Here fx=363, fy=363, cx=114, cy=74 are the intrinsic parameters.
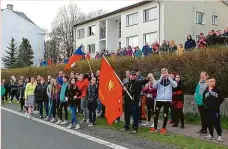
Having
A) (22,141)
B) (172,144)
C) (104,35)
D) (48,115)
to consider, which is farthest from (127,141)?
(104,35)

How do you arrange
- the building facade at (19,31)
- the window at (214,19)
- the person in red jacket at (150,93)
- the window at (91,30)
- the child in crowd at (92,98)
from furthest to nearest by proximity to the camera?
the building facade at (19,31), the window at (91,30), the window at (214,19), the child in crowd at (92,98), the person in red jacket at (150,93)

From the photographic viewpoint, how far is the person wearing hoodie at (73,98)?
1274 centimetres

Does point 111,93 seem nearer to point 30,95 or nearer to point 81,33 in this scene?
point 30,95

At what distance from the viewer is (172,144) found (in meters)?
9.15

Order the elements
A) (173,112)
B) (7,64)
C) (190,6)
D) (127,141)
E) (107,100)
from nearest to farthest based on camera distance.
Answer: (127,141)
(107,100)
(173,112)
(190,6)
(7,64)

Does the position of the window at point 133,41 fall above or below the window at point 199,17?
below

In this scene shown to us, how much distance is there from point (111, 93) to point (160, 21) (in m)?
24.3

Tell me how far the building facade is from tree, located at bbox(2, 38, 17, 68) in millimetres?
1348

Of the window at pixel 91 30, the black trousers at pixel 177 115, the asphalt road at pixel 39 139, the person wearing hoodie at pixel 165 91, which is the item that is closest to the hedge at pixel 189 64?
the black trousers at pixel 177 115

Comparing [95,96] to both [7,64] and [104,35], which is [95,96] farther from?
[7,64]

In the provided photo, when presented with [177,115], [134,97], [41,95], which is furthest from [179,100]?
[41,95]

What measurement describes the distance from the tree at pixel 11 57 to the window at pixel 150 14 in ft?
105

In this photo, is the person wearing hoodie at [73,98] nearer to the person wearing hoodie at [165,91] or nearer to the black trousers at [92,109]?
the black trousers at [92,109]

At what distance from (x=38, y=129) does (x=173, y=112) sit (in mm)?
4684
